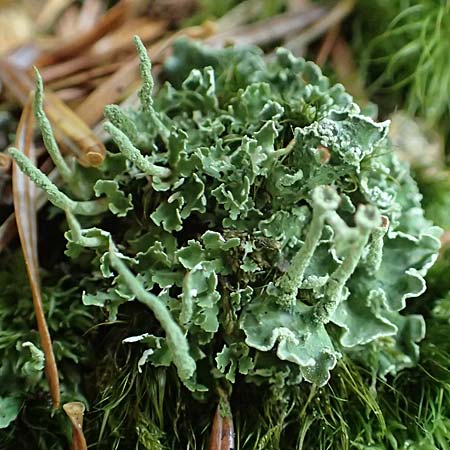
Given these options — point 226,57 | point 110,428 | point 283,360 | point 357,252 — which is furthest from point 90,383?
point 226,57

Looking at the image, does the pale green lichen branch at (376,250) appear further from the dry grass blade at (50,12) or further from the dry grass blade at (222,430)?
the dry grass blade at (50,12)

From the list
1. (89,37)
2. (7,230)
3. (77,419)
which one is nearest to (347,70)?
(89,37)

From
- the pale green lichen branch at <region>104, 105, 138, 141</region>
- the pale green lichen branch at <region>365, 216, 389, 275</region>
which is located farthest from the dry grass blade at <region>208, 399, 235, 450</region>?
the pale green lichen branch at <region>104, 105, 138, 141</region>

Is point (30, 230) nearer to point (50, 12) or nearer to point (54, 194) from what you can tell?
point (54, 194)

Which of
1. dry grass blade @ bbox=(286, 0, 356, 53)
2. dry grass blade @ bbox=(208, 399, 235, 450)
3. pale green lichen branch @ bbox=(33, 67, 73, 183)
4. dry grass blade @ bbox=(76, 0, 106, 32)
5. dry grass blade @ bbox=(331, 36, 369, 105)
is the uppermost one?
dry grass blade @ bbox=(286, 0, 356, 53)

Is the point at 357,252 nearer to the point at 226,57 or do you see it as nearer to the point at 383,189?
the point at 383,189

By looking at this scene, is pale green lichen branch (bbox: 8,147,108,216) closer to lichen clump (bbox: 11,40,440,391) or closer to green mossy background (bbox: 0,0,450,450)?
lichen clump (bbox: 11,40,440,391)
